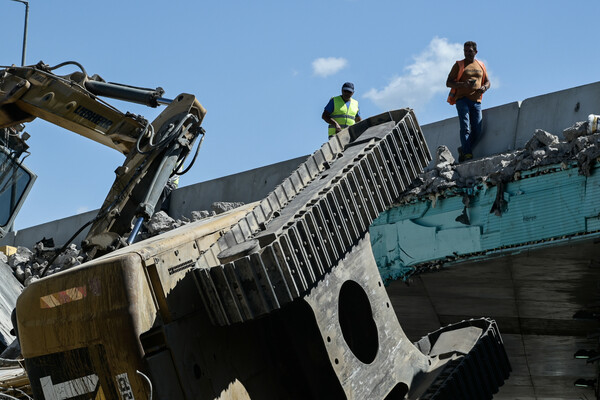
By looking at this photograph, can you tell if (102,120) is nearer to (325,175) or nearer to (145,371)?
(325,175)

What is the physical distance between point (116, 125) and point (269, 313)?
16.9ft

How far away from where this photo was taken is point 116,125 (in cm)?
1014

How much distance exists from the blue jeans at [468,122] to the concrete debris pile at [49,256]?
134 inches

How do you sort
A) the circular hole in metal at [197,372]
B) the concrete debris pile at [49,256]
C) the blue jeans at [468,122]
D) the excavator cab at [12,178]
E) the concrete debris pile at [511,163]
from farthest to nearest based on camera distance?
the concrete debris pile at [49,256] → the excavator cab at [12,178] → the blue jeans at [468,122] → the concrete debris pile at [511,163] → the circular hole in metal at [197,372]

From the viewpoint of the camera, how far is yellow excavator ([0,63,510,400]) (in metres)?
5.21

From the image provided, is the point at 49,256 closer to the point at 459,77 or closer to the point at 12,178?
the point at 12,178

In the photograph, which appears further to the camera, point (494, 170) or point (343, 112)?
point (343, 112)

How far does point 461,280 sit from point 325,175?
150 inches

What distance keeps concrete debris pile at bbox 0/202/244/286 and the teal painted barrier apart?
278cm

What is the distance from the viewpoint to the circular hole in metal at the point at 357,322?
6547 millimetres

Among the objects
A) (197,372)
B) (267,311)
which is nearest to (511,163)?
(267,311)

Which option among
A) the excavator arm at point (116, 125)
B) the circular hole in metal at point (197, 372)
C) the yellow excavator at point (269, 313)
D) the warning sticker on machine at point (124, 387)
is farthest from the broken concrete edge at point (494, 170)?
the warning sticker on machine at point (124, 387)

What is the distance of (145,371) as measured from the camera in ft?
16.7

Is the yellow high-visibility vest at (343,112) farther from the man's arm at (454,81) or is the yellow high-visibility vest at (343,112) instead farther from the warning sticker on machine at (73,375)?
the warning sticker on machine at (73,375)
